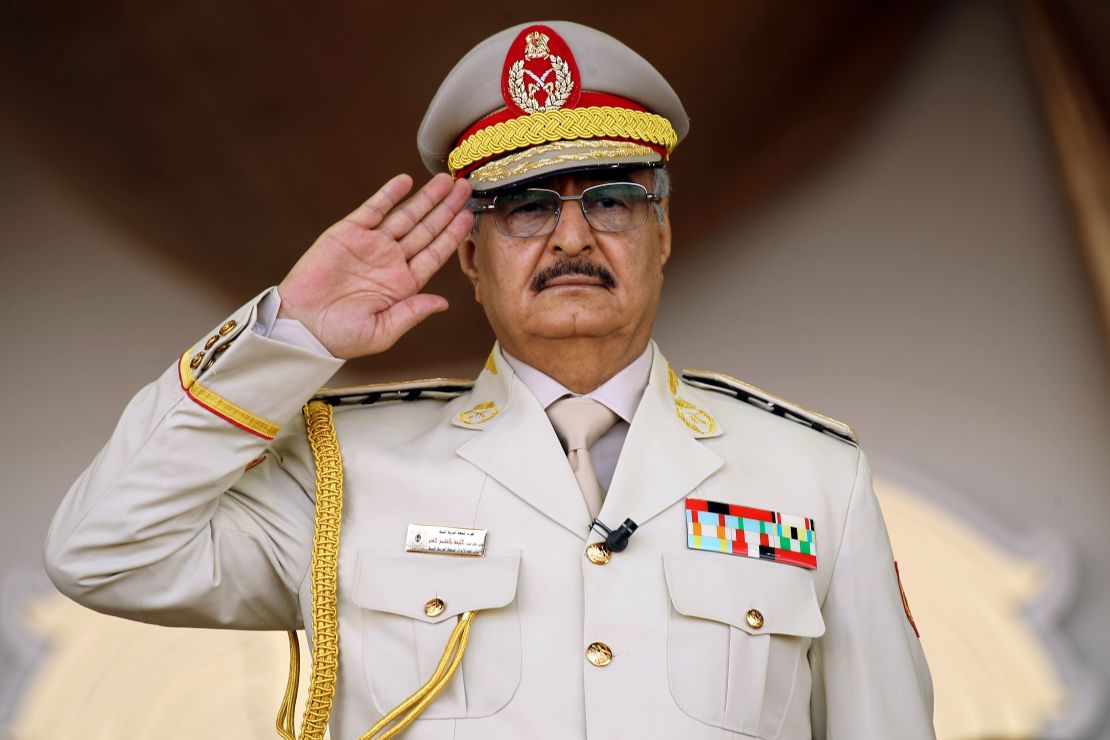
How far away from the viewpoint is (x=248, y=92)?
2.80 metres

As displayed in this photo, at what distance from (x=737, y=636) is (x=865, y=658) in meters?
0.20

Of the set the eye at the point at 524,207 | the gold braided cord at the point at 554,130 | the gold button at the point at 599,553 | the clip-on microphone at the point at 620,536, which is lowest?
the gold button at the point at 599,553

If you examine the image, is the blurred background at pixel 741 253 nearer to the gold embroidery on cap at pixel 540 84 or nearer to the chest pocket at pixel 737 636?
the gold embroidery on cap at pixel 540 84

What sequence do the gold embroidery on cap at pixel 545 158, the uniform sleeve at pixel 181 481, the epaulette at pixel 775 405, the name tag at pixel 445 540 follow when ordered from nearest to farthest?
the uniform sleeve at pixel 181 481, the name tag at pixel 445 540, the gold embroidery on cap at pixel 545 158, the epaulette at pixel 775 405

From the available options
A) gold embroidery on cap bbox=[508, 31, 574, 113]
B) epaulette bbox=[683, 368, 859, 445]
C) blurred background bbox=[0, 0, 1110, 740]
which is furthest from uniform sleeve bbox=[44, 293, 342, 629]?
blurred background bbox=[0, 0, 1110, 740]

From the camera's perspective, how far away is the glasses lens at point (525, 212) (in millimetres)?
1792

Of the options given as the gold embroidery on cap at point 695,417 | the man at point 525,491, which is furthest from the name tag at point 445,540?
the gold embroidery on cap at point 695,417

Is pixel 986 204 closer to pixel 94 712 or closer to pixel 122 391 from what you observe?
pixel 122 391

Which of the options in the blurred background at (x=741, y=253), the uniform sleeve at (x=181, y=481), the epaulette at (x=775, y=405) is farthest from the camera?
the blurred background at (x=741, y=253)

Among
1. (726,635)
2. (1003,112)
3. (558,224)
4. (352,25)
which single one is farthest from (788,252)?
(726,635)

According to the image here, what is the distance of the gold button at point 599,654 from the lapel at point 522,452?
13 centimetres

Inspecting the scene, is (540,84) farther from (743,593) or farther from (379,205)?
(743,593)

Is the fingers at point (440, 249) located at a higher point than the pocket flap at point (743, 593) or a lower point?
higher

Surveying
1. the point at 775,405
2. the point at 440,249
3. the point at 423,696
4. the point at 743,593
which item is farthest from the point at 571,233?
the point at 423,696
